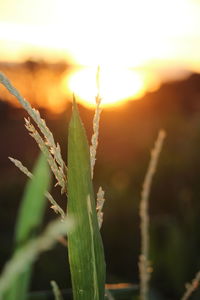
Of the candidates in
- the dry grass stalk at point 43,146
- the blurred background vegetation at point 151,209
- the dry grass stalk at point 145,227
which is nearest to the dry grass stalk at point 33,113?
the dry grass stalk at point 43,146

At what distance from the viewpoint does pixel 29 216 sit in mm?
337

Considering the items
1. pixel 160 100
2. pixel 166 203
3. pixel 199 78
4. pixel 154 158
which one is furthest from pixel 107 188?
pixel 199 78

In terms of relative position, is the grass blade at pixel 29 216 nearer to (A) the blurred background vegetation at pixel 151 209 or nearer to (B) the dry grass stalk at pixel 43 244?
(B) the dry grass stalk at pixel 43 244

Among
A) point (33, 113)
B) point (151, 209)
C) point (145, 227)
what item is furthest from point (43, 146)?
point (151, 209)

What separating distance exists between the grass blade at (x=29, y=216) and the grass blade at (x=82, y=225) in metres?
0.06

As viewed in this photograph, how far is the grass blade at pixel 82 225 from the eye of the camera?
0.42 metres

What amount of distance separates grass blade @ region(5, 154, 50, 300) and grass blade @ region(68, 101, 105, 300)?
6 cm

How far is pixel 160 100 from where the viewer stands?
46.5ft

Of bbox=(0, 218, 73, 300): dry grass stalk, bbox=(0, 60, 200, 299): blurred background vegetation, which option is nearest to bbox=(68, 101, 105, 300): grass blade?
bbox=(0, 218, 73, 300): dry grass stalk

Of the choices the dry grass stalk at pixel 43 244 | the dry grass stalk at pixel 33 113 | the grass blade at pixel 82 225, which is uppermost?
the dry grass stalk at pixel 33 113

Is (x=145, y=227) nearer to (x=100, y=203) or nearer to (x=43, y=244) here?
(x=100, y=203)

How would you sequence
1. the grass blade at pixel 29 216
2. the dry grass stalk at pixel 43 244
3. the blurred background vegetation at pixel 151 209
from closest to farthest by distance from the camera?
the dry grass stalk at pixel 43 244 < the grass blade at pixel 29 216 < the blurred background vegetation at pixel 151 209

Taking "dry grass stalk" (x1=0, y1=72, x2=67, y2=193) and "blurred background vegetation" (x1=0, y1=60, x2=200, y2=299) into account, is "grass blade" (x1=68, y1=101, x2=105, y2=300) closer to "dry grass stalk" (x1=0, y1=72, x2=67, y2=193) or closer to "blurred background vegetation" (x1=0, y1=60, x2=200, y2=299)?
"dry grass stalk" (x1=0, y1=72, x2=67, y2=193)

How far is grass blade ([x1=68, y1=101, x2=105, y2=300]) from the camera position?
42 cm
